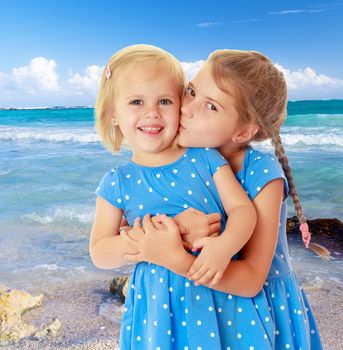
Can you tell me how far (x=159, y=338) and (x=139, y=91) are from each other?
1.84 feet

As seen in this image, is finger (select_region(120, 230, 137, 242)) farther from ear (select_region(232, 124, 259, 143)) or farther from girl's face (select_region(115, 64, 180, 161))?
ear (select_region(232, 124, 259, 143))

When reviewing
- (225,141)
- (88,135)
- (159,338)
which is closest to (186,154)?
(225,141)

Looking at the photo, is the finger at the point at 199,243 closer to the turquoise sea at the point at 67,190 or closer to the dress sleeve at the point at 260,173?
the dress sleeve at the point at 260,173

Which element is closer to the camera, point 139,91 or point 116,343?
point 139,91

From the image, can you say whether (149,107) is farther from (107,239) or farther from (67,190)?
(67,190)

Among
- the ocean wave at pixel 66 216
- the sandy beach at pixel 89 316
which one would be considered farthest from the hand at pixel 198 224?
the ocean wave at pixel 66 216

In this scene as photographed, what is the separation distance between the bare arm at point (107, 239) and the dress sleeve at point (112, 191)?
1 centimetres

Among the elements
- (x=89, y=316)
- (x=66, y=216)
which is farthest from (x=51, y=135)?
(x=89, y=316)

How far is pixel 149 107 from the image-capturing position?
1.33 meters

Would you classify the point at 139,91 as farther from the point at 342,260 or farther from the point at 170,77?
the point at 342,260

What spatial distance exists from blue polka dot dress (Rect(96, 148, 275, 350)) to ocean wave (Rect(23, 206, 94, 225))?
4.50m

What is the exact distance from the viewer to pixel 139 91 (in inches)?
52.4

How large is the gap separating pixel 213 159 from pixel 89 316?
89.7 inches

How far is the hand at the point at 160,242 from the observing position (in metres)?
1.18
